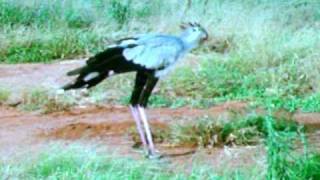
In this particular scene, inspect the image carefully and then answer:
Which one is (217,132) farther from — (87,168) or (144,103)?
(87,168)

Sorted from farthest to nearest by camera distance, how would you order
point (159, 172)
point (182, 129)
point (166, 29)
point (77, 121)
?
point (166, 29)
point (77, 121)
point (182, 129)
point (159, 172)

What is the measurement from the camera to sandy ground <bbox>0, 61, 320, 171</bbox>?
670cm

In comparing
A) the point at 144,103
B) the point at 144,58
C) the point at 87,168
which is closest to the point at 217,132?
the point at 144,103

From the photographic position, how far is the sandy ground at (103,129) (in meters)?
6.70

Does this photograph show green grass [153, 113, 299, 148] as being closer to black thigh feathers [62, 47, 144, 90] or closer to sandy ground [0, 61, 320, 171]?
sandy ground [0, 61, 320, 171]

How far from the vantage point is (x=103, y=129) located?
7898 millimetres

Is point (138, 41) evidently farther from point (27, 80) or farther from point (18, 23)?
point (18, 23)

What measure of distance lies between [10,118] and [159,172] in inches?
119

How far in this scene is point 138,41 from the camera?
21.8ft

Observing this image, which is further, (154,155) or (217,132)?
(217,132)

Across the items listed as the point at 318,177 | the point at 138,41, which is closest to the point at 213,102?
the point at 138,41

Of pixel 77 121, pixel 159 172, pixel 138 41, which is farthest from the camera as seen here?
pixel 77 121

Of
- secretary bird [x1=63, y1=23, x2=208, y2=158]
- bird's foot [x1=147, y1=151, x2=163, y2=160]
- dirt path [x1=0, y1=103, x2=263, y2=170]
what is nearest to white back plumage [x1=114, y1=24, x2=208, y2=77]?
secretary bird [x1=63, y1=23, x2=208, y2=158]

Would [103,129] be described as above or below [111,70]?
below
